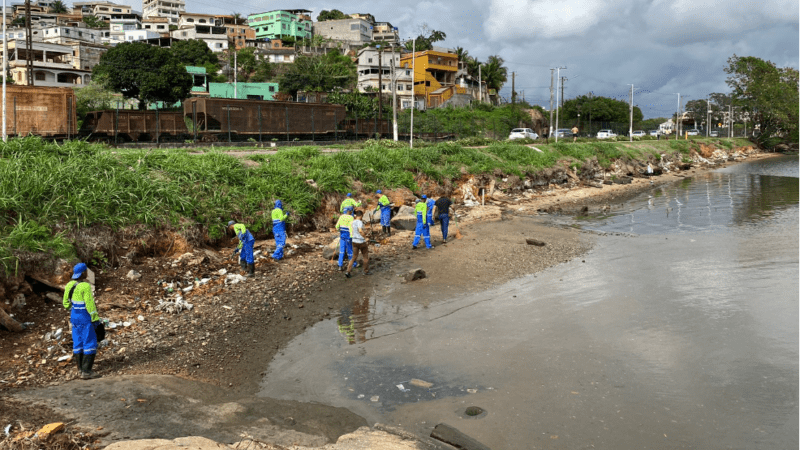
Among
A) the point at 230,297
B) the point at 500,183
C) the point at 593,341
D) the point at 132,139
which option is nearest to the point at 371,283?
the point at 230,297

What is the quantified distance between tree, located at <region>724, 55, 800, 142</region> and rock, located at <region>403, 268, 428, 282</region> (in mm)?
72233

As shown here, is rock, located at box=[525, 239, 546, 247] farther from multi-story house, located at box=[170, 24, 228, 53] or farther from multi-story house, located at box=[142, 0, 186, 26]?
multi-story house, located at box=[142, 0, 186, 26]

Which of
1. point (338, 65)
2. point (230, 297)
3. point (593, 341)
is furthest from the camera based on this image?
point (338, 65)

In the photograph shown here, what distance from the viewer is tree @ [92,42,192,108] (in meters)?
50.3

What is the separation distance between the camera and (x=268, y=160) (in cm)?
1953

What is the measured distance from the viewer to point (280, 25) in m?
114

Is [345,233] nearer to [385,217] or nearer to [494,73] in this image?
[385,217]

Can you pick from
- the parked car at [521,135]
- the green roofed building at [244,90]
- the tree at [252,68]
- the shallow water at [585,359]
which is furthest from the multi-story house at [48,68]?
the shallow water at [585,359]

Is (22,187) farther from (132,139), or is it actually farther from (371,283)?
(132,139)

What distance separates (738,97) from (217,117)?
68.9 m

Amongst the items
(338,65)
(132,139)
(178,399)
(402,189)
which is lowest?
(178,399)

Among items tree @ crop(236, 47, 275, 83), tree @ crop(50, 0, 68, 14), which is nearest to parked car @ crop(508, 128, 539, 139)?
tree @ crop(236, 47, 275, 83)

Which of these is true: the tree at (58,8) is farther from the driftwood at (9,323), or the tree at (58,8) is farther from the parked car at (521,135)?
the driftwood at (9,323)

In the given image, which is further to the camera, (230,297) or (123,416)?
(230,297)
